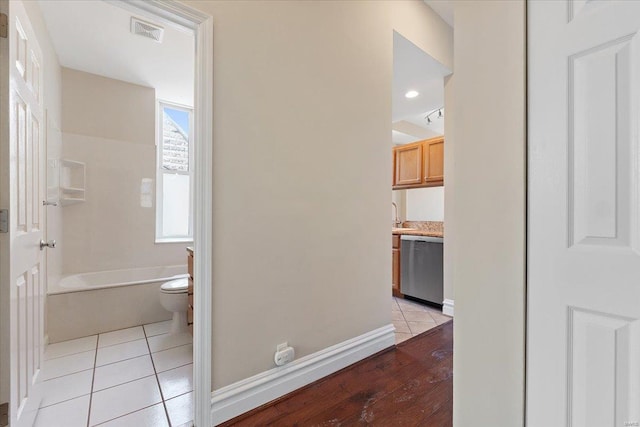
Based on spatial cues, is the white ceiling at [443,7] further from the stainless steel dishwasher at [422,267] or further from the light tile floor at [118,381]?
the light tile floor at [118,381]

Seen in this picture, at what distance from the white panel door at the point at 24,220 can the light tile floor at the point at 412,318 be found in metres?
2.35

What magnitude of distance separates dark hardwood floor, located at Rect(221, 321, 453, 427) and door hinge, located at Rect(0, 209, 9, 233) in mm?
1315

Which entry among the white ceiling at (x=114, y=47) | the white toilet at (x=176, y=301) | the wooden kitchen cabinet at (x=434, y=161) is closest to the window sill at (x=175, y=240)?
the white toilet at (x=176, y=301)

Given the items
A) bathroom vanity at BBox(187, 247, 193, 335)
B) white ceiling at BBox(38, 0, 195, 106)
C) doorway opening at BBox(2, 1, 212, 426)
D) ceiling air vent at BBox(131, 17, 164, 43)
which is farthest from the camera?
bathroom vanity at BBox(187, 247, 193, 335)

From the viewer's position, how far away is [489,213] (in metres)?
0.92

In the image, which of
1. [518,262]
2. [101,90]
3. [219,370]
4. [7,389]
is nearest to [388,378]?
[219,370]

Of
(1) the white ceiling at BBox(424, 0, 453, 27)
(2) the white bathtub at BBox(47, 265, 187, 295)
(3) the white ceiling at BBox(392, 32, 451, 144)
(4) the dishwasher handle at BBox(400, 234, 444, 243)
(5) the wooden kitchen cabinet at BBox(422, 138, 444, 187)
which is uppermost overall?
(1) the white ceiling at BBox(424, 0, 453, 27)

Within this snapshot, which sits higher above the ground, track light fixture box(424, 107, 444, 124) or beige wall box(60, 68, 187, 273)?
track light fixture box(424, 107, 444, 124)

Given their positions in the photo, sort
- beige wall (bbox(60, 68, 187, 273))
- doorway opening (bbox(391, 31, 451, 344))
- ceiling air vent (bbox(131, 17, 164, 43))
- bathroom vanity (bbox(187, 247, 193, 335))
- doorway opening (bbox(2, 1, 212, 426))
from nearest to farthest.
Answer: doorway opening (bbox(2, 1, 212, 426)), ceiling air vent (bbox(131, 17, 164, 43)), bathroom vanity (bbox(187, 247, 193, 335)), doorway opening (bbox(391, 31, 451, 344)), beige wall (bbox(60, 68, 187, 273))

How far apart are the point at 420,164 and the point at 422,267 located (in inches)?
58.1

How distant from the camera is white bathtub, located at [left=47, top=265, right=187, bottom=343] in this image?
240cm

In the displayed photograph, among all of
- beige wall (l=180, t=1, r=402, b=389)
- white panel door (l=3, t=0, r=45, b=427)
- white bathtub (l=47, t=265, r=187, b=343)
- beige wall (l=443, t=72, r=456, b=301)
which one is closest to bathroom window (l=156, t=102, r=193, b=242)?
white bathtub (l=47, t=265, r=187, b=343)

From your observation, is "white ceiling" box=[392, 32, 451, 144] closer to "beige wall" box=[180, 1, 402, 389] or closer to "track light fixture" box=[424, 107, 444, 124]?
"track light fixture" box=[424, 107, 444, 124]
